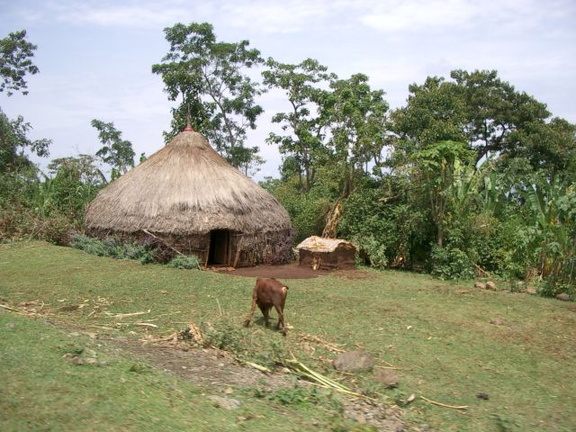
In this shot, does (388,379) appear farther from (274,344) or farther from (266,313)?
(266,313)

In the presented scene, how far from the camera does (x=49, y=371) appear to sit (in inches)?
190

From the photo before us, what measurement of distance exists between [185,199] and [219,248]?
181 cm

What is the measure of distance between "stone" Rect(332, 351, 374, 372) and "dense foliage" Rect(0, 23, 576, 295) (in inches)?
266

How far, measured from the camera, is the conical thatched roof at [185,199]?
14430 mm

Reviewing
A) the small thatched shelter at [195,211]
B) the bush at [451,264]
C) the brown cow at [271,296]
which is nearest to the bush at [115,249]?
the small thatched shelter at [195,211]

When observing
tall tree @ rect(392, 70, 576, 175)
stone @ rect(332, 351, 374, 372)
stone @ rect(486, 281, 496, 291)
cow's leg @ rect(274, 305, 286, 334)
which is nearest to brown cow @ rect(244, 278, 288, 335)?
cow's leg @ rect(274, 305, 286, 334)

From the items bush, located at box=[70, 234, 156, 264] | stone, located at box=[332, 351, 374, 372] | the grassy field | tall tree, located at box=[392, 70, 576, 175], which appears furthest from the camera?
tall tree, located at box=[392, 70, 576, 175]

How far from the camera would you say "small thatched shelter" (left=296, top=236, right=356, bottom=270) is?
14.5 metres

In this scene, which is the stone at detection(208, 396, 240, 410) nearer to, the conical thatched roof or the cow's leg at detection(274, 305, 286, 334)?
the cow's leg at detection(274, 305, 286, 334)

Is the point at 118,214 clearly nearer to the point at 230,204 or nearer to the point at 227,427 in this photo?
the point at 230,204

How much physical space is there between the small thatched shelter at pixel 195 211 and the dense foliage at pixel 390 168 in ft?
6.84

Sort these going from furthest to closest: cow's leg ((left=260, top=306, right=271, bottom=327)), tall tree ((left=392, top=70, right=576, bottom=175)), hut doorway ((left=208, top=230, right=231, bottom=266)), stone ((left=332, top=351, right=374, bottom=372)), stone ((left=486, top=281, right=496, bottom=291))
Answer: tall tree ((left=392, top=70, right=576, bottom=175)) → hut doorway ((left=208, top=230, right=231, bottom=266)) → stone ((left=486, top=281, right=496, bottom=291)) → cow's leg ((left=260, top=306, right=271, bottom=327)) → stone ((left=332, top=351, right=374, bottom=372))

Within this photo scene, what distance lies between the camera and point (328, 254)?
14.5m

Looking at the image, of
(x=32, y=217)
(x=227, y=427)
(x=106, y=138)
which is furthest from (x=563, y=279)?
(x=106, y=138)
